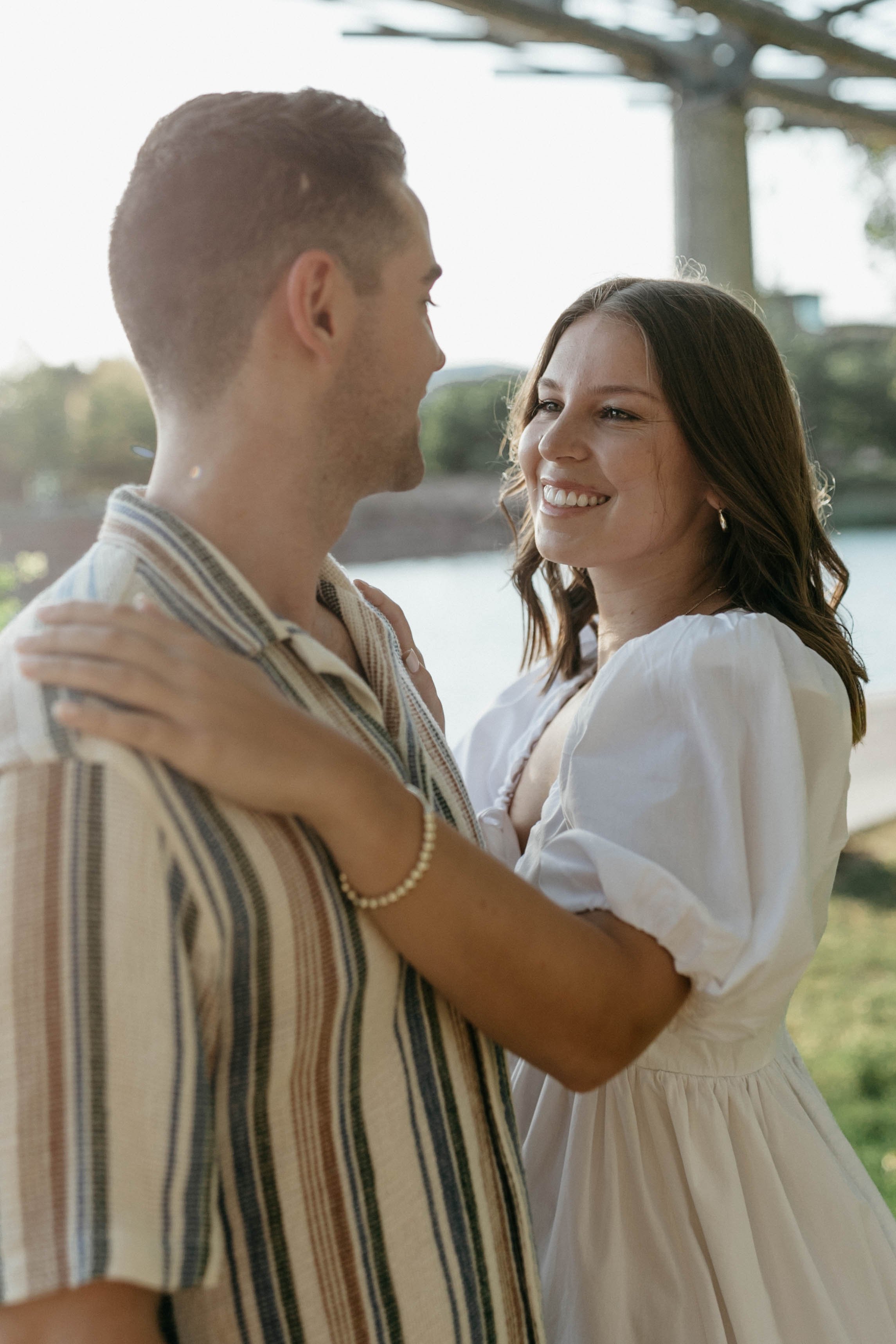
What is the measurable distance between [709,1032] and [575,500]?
846 millimetres

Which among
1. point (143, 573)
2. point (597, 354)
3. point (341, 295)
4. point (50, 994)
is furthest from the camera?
point (597, 354)

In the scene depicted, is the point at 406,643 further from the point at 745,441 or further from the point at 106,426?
Answer: the point at 106,426

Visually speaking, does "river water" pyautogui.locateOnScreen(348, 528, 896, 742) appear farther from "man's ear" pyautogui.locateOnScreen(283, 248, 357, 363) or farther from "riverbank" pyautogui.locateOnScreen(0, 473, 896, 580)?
"man's ear" pyautogui.locateOnScreen(283, 248, 357, 363)

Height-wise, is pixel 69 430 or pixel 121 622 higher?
pixel 69 430

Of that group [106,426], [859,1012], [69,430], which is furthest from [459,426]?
[859,1012]

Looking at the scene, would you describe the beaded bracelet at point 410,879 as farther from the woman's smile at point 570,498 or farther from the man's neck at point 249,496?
the woman's smile at point 570,498

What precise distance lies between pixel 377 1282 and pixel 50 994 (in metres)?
0.49

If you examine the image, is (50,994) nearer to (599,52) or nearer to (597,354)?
(597,354)

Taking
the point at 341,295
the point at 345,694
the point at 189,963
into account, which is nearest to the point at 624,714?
the point at 345,694

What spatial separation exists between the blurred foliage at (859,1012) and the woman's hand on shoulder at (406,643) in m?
2.02

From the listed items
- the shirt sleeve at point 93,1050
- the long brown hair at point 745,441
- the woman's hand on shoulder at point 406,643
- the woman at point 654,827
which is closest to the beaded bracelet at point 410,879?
the woman at point 654,827

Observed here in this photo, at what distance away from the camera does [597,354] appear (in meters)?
1.86

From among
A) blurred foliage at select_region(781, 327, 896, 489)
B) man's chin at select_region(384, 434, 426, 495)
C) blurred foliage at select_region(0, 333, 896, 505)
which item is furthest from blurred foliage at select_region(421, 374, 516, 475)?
man's chin at select_region(384, 434, 426, 495)

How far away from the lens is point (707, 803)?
145 centimetres
